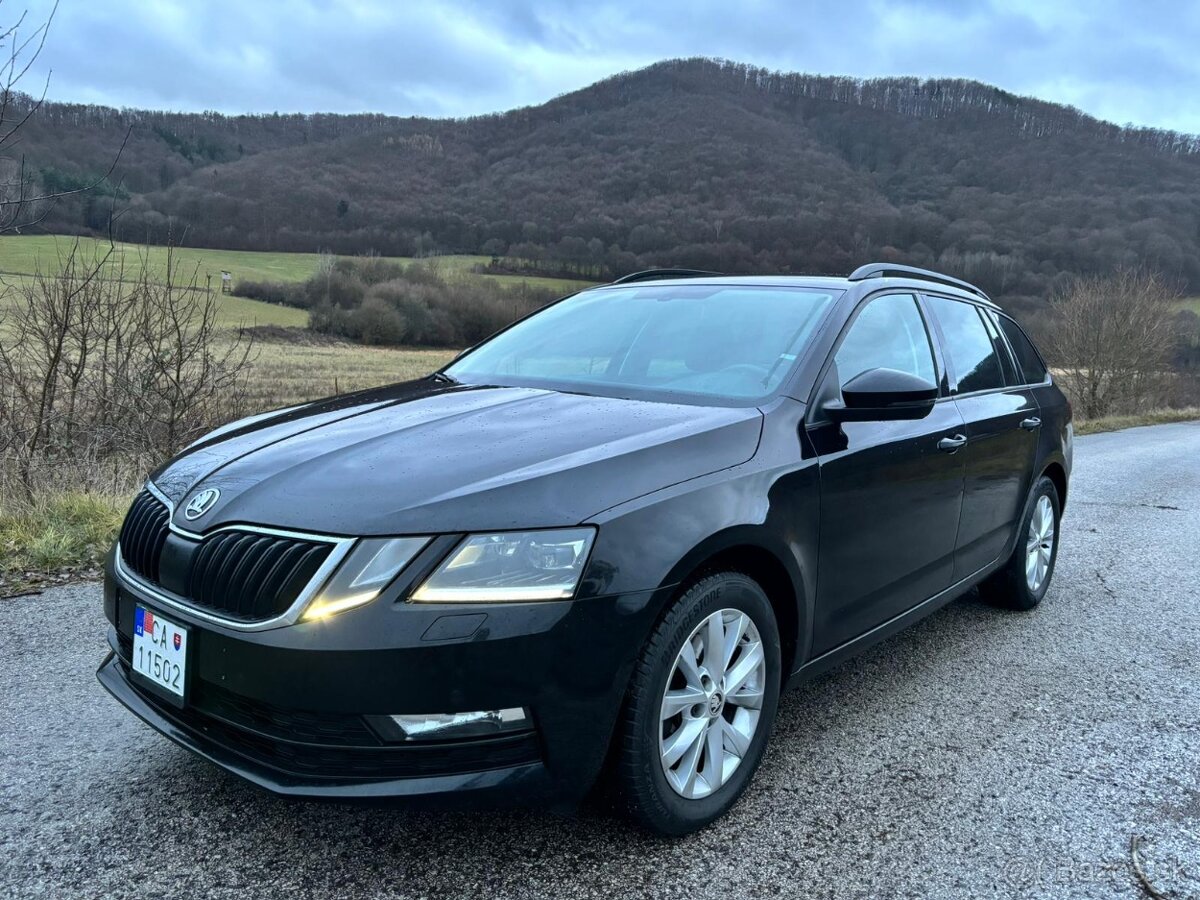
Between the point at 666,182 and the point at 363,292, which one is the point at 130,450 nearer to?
the point at 363,292

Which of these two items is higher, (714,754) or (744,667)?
(744,667)

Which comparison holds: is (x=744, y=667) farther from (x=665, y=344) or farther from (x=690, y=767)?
(x=665, y=344)

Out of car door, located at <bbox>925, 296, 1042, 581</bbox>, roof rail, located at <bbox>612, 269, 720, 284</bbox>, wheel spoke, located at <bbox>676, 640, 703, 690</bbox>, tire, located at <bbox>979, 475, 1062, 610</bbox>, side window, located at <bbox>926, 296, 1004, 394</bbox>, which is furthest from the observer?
tire, located at <bbox>979, 475, 1062, 610</bbox>

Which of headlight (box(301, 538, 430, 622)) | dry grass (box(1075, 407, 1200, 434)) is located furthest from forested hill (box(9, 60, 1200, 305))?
headlight (box(301, 538, 430, 622))

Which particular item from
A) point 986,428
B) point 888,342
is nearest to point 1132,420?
point 986,428

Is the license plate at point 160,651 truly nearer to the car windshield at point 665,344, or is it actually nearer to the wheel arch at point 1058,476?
the car windshield at point 665,344

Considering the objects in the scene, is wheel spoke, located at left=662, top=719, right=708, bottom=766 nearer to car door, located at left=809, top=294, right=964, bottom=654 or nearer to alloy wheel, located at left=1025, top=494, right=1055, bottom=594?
car door, located at left=809, top=294, right=964, bottom=654

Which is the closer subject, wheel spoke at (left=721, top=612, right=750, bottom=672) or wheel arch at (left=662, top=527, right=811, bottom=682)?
wheel arch at (left=662, top=527, right=811, bottom=682)

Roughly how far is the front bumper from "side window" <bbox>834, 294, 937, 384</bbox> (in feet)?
4.86

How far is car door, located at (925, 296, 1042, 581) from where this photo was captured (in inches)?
147

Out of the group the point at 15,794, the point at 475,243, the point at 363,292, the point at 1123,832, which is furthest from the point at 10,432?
the point at 475,243

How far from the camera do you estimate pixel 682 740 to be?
2326mm

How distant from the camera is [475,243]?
67.6 m

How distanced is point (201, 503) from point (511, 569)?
0.91m
